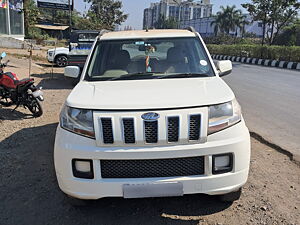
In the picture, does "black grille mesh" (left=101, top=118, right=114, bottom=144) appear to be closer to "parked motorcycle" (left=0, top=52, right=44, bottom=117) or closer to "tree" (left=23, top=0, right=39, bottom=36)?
"parked motorcycle" (left=0, top=52, right=44, bottom=117)

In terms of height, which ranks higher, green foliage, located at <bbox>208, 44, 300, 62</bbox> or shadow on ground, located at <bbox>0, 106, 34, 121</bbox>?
green foliage, located at <bbox>208, 44, 300, 62</bbox>

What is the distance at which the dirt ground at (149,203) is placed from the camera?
2830 millimetres

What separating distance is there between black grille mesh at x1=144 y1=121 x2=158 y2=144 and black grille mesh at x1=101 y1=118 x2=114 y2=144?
0.29m

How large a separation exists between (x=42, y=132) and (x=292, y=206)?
13.9ft

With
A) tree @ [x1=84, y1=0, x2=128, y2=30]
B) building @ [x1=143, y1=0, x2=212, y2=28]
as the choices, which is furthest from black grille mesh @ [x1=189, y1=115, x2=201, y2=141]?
building @ [x1=143, y1=0, x2=212, y2=28]

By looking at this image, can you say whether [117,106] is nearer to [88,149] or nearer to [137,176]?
[88,149]

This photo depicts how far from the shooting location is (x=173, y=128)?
2494 millimetres

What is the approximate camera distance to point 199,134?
8.22ft

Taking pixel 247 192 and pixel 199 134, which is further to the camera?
pixel 247 192

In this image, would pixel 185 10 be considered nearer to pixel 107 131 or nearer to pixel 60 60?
pixel 60 60

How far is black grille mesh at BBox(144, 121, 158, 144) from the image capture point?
8.15 feet

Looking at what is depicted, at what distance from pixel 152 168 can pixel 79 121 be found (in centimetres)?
77

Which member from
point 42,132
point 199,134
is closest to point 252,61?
point 42,132

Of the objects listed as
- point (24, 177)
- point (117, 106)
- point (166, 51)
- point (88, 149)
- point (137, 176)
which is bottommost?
point (24, 177)
